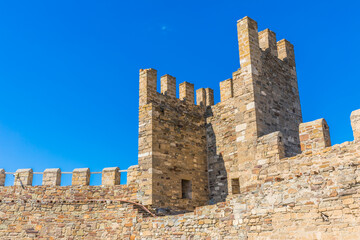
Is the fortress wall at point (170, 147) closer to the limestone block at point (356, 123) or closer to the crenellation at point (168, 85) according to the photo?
the crenellation at point (168, 85)

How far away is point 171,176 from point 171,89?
3.13m

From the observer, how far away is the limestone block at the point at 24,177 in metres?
12.9

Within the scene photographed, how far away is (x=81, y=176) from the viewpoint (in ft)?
42.0

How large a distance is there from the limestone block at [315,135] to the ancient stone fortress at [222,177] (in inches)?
0.9

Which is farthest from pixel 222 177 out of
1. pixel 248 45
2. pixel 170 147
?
pixel 248 45

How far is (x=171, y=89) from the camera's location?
13.6 metres

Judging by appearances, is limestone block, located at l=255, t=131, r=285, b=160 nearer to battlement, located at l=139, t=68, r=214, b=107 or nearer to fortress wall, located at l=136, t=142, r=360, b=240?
fortress wall, located at l=136, t=142, r=360, b=240

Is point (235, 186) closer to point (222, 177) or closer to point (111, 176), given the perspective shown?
point (222, 177)

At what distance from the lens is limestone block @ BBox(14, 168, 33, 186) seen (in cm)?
1288

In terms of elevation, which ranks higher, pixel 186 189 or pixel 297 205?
pixel 186 189

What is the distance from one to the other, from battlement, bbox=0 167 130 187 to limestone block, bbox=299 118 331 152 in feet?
19.7

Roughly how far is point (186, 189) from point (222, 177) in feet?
3.99

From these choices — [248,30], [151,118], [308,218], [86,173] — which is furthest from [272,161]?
[86,173]

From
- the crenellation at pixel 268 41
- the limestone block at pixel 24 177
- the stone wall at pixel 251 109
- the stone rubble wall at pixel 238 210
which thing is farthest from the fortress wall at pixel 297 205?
the limestone block at pixel 24 177
